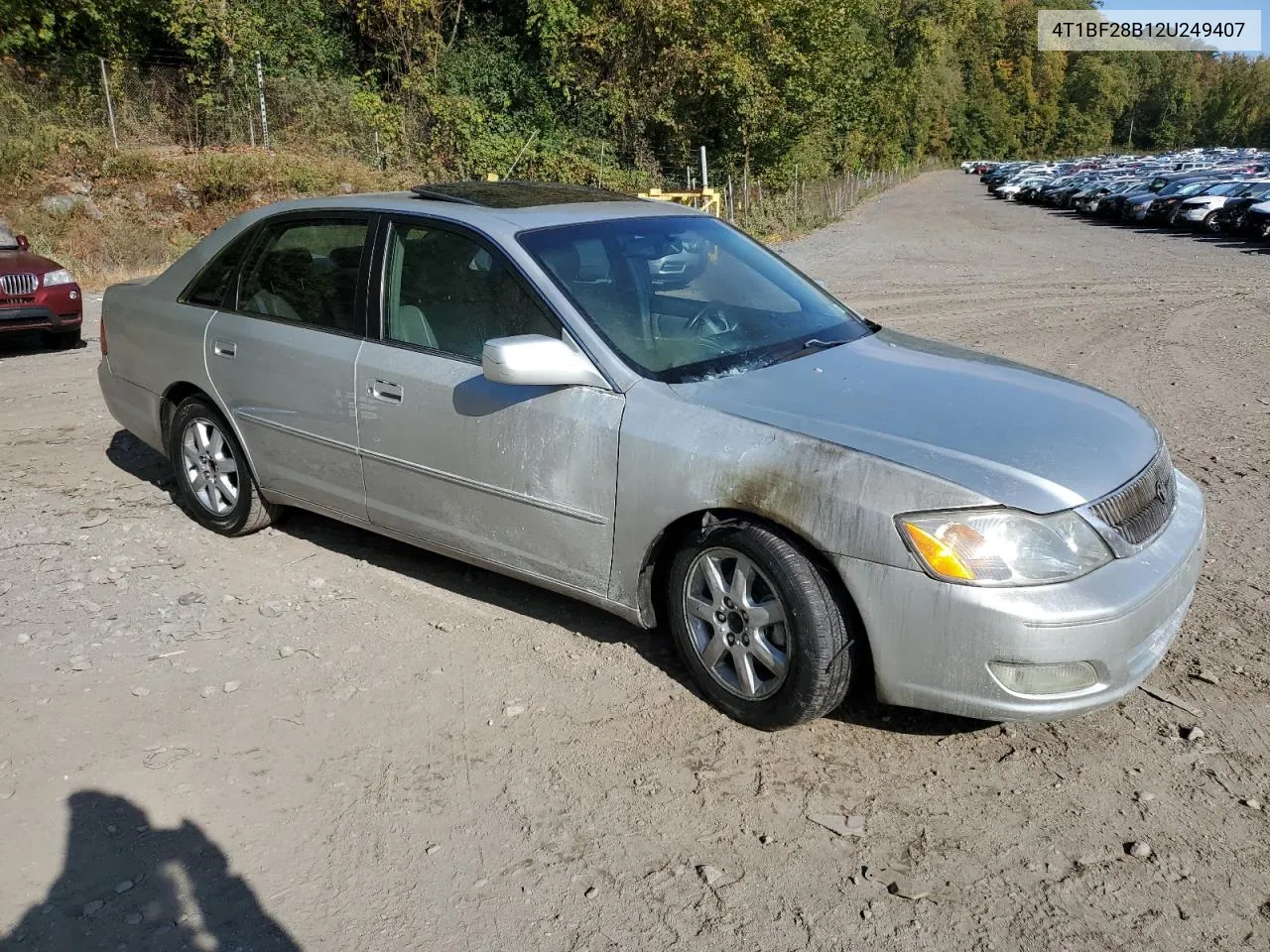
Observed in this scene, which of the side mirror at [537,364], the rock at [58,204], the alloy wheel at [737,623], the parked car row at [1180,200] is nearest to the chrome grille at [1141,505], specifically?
the alloy wheel at [737,623]

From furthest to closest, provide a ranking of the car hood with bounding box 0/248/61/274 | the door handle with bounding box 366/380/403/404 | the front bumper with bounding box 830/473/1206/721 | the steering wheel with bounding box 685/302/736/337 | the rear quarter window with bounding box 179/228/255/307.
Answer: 1. the car hood with bounding box 0/248/61/274
2. the rear quarter window with bounding box 179/228/255/307
3. the door handle with bounding box 366/380/403/404
4. the steering wheel with bounding box 685/302/736/337
5. the front bumper with bounding box 830/473/1206/721

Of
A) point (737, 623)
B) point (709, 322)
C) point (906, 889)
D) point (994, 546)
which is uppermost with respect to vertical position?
point (709, 322)

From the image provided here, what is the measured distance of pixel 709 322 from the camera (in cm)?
422

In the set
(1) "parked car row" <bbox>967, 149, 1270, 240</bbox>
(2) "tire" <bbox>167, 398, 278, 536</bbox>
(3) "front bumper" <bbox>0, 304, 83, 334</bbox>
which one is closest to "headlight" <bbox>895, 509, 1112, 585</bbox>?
(2) "tire" <bbox>167, 398, 278, 536</bbox>

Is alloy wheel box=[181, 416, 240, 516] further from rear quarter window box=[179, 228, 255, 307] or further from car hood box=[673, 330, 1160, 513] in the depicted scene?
car hood box=[673, 330, 1160, 513]

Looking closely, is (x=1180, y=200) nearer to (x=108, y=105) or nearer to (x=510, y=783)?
(x=108, y=105)

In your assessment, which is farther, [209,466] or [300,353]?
[209,466]

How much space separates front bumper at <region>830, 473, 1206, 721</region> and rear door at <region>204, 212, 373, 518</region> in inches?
91.1

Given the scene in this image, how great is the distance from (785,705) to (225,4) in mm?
27563

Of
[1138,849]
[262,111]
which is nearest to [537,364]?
[1138,849]

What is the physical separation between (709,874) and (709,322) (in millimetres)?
2081

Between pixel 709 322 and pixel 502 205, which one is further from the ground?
pixel 502 205

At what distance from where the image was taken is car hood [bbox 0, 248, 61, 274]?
10630 millimetres

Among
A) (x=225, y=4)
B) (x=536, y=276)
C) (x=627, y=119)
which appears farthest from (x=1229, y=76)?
(x=536, y=276)
